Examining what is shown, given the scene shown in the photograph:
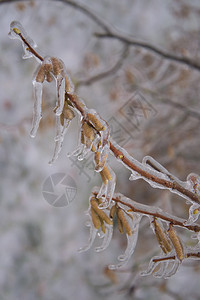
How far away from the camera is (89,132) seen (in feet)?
1.35

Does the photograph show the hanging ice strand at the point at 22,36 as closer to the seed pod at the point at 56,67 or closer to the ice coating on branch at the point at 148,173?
the seed pod at the point at 56,67

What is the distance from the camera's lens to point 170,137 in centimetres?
206

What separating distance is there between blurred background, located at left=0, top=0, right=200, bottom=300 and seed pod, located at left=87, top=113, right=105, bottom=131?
114 cm

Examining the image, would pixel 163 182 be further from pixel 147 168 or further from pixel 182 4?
pixel 182 4

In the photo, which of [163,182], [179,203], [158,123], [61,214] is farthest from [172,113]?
[163,182]

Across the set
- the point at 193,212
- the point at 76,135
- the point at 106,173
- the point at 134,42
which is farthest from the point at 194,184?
the point at 76,135

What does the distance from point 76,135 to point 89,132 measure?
6.85ft

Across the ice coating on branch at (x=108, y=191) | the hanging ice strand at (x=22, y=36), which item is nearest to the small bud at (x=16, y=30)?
the hanging ice strand at (x=22, y=36)

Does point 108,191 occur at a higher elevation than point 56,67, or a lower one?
lower

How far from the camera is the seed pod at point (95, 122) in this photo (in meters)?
0.41

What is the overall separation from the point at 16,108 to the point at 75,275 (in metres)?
1.49

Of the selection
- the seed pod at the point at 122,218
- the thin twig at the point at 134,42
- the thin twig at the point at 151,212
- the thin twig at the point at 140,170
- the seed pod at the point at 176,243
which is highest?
the thin twig at the point at 134,42

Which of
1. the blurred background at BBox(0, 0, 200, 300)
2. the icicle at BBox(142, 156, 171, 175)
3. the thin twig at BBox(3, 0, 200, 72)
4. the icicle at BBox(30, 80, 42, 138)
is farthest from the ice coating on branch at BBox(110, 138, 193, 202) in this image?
the blurred background at BBox(0, 0, 200, 300)

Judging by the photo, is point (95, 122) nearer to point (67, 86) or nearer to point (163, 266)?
point (67, 86)
